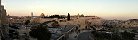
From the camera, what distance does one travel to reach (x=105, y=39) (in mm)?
33844

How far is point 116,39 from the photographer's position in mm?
33125

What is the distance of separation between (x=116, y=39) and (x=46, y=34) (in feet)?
38.1

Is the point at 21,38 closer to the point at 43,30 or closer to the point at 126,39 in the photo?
the point at 43,30

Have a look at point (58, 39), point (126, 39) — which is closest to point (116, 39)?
point (126, 39)

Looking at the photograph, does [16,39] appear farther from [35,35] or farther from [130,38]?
[130,38]

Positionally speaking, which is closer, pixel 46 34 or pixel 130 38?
pixel 46 34

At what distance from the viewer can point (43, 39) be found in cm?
2295

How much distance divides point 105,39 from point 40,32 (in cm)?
1230

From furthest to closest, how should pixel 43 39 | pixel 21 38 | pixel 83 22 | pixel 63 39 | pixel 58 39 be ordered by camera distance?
pixel 83 22
pixel 63 39
pixel 58 39
pixel 43 39
pixel 21 38

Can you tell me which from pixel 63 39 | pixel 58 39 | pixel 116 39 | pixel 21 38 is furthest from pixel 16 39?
pixel 116 39

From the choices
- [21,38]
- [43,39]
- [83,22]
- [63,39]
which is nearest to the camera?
[21,38]

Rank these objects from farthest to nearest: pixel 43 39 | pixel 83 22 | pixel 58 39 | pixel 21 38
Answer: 1. pixel 83 22
2. pixel 58 39
3. pixel 43 39
4. pixel 21 38

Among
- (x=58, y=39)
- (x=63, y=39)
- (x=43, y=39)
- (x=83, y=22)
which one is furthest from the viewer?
(x=83, y=22)

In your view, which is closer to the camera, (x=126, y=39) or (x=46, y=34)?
(x=46, y=34)
